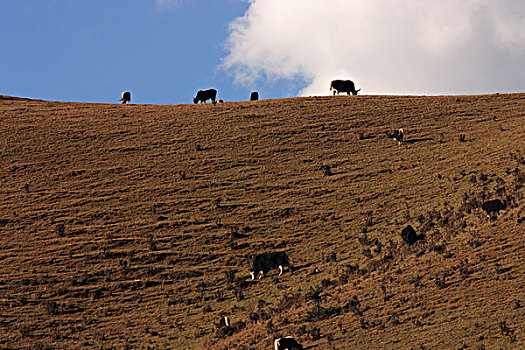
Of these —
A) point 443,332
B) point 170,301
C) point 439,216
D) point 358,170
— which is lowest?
point 443,332

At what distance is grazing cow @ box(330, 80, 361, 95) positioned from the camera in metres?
67.5

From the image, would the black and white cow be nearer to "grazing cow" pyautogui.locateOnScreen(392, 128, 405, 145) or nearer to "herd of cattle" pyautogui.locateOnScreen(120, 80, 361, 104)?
"grazing cow" pyautogui.locateOnScreen(392, 128, 405, 145)

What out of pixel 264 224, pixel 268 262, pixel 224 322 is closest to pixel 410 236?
pixel 268 262

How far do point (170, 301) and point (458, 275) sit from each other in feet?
44.0

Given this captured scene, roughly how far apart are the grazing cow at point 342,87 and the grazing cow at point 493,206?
33.9 meters

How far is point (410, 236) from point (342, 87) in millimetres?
A: 34657

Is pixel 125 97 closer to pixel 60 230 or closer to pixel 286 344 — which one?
pixel 60 230

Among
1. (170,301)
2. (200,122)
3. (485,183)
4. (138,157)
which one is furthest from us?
(200,122)

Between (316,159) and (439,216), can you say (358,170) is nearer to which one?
(316,159)

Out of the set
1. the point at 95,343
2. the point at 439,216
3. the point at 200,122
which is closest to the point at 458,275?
the point at 439,216

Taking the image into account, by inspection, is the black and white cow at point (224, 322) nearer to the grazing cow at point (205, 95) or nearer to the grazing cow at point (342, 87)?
the grazing cow at point (205, 95)

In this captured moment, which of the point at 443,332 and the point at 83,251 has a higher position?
the point at 83,251

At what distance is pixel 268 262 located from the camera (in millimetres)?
36156

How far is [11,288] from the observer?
35.3m
